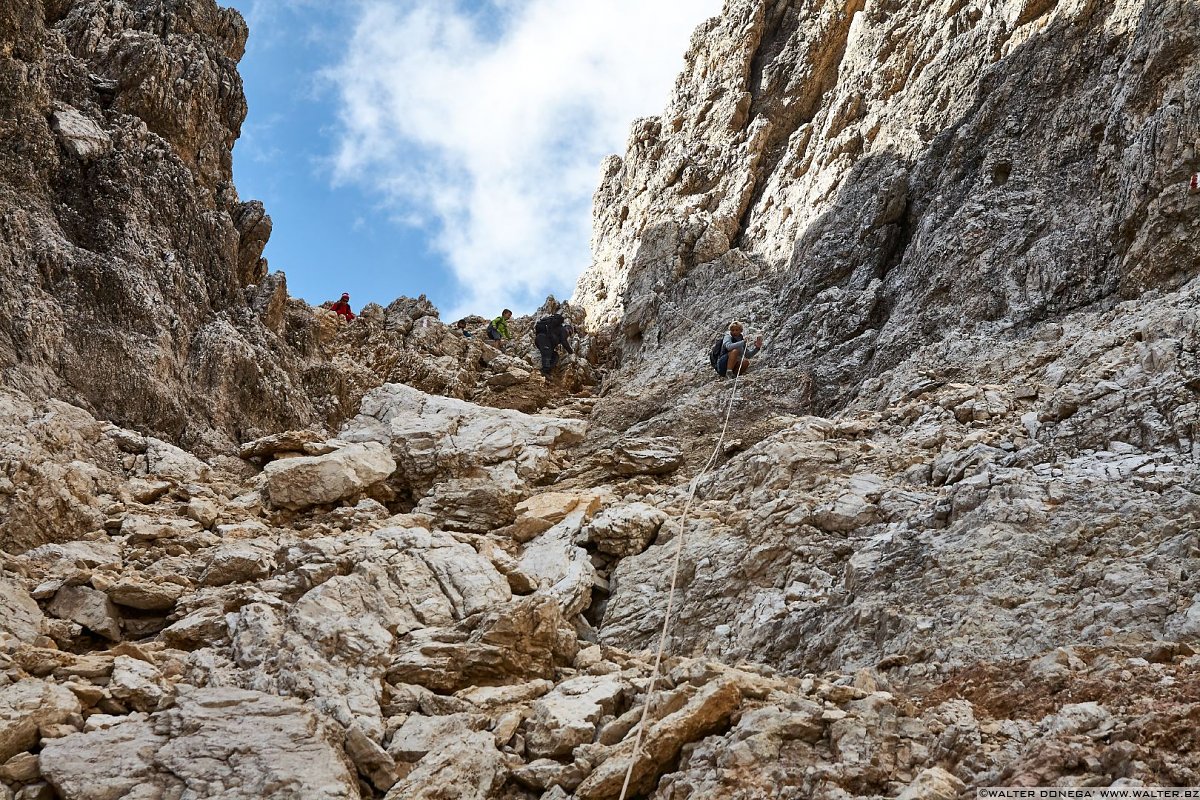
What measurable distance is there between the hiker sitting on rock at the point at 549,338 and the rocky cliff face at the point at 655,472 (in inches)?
39.7

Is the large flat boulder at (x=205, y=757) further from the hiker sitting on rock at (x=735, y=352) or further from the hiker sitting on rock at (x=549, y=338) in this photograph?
the hiker sitting on rock at (x=549, y=338)

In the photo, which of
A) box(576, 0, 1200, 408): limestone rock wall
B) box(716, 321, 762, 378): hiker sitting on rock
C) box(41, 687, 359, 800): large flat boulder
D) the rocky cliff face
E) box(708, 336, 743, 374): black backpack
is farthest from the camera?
box(708, 336, 743, 374): black backpack

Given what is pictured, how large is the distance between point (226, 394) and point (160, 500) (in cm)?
346

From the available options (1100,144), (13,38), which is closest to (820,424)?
(1100,144)

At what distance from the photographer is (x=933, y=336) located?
14500 mm

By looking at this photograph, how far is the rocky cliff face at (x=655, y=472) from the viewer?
668cm

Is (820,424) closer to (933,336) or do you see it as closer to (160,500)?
(933,336)

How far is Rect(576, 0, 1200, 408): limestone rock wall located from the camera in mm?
13594

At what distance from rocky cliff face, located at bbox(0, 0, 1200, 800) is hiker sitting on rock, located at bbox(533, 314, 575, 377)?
1008mm

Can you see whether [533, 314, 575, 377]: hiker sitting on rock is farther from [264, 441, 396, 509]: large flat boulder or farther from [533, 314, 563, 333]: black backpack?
[264, 441, 396, 509]: large flat boulder

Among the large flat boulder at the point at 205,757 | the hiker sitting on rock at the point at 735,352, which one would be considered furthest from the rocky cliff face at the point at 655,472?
the hiker sitting on rock at the point at 735,352

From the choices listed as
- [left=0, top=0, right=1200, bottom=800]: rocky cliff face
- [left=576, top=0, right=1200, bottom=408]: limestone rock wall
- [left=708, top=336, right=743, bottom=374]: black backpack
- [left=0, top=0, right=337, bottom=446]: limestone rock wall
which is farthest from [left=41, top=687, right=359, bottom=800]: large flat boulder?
[left=708, top=336, right=743, bottom=374]: black backpack

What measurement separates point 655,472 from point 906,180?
8.93 meters

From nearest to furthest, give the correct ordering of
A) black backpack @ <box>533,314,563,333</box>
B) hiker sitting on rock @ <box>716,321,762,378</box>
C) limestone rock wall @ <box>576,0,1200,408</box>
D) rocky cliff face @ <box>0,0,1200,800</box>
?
rocky cliff face @ <box>0,0,1200,800</box> < limestone rock wall @ <box>576,0,1200,408</box> < hiker sitting on rock @ <box>716,321,762,378</box> < black backpack @ <box>533,314,563,333</box>
